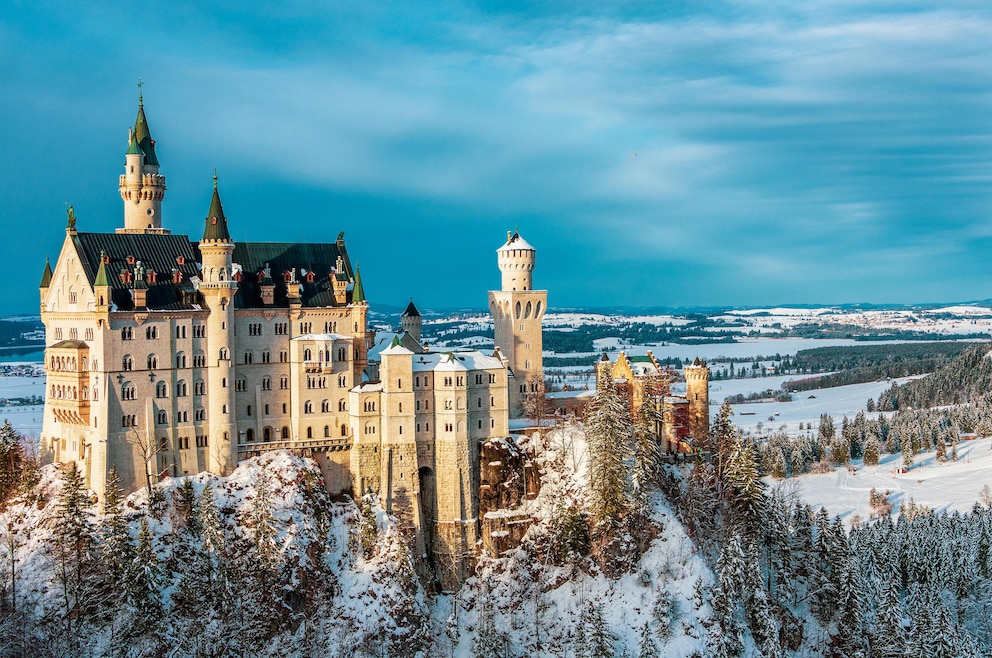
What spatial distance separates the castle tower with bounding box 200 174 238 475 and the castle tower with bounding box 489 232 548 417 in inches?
1154

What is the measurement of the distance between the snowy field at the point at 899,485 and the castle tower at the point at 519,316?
67570 mm

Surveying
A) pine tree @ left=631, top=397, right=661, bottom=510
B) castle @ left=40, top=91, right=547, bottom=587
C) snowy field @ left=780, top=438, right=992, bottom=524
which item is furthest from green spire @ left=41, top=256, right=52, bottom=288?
snowy field @ left=780, top=438, right=992, bottom=524

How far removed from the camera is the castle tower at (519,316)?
361ft

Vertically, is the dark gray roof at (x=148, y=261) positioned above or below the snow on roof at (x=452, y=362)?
above

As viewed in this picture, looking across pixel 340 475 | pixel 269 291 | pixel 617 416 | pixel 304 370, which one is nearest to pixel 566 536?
pixel 617 416

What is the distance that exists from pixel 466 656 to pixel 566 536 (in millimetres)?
13586

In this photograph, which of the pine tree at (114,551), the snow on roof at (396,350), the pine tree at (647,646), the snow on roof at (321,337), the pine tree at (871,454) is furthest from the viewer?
the pine tree at (871,454)

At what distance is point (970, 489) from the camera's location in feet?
576

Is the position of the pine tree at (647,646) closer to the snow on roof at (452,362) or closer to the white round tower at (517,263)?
the snow on roof at (452,362)

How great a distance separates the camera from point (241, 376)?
96062 mm

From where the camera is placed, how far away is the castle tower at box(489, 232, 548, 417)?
110 metres

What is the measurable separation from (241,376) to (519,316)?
3031 centimetres

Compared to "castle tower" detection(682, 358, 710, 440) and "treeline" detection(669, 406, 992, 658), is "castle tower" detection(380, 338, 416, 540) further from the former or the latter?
"castle tower" detection(682, 358, 710, 440)

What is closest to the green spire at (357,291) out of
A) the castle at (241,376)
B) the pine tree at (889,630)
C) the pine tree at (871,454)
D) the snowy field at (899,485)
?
the castle at (241,376)
